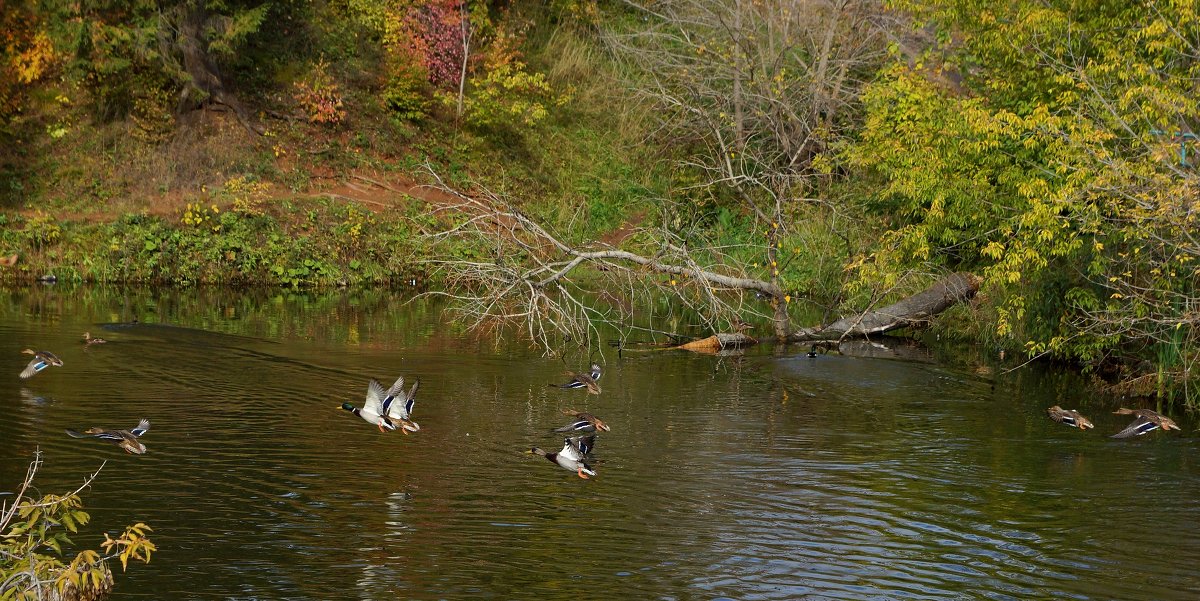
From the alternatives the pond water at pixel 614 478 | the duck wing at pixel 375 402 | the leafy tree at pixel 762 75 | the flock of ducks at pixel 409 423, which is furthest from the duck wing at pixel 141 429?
the leafy tree at pixel 762 75

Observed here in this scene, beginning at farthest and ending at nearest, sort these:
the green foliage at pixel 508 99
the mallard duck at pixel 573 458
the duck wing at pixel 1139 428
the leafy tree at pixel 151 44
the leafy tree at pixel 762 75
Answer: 1. the green foliage at pixel 508 99
2. the leafy tree at pixel 151 44
3. the leafy tree at pixel 762 75
4. the duck wing at pixel 1139 428
5. the mallard duck at pixel 573 458

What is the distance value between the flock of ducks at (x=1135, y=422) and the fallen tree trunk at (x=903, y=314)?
22.8 ft

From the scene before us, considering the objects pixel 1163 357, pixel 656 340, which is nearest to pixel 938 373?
pixel 1163 357

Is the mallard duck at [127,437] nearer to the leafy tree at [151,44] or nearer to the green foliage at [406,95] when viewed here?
the leafy tree at [151,44]

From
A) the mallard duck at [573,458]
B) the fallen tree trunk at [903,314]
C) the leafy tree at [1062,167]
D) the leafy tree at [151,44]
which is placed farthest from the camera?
the leafy tree at [151,44]

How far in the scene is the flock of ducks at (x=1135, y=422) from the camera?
52.7 feet

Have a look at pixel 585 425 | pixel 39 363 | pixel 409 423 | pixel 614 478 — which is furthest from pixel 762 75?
pixel 614 478

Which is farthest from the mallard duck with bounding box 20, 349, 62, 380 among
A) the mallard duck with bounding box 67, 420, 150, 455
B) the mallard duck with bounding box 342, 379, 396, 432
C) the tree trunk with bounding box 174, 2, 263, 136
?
the tree trunk with bounding box 174, 2, 263, 136

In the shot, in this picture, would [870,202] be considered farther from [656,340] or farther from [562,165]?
[562,165]

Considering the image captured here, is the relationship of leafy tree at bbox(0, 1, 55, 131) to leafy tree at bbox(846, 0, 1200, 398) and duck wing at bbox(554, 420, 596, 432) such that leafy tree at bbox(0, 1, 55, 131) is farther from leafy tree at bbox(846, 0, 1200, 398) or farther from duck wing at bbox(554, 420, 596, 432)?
duck wing at bbox(554, 420, 596, 432)

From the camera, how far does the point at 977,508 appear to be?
12.9m

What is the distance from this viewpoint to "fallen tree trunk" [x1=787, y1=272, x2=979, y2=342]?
23891 millimetres

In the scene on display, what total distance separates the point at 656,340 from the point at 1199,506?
12.4 m

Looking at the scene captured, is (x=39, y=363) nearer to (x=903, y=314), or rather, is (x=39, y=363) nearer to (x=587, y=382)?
(x=587, y=382)
